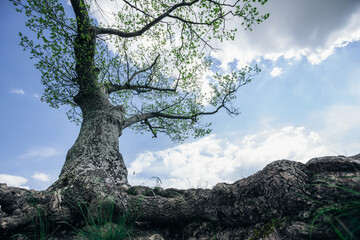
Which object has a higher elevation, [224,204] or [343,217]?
[224,204]

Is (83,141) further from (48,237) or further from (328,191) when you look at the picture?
(328,191)

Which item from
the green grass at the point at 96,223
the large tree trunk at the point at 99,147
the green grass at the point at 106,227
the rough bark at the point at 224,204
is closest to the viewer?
the rough bark at the point at 224,204

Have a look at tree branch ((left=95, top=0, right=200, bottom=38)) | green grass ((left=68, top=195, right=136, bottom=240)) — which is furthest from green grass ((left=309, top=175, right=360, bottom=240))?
tree branch ((left=95, top=0, right=200, bottom=38))

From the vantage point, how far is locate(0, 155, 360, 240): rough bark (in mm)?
2049

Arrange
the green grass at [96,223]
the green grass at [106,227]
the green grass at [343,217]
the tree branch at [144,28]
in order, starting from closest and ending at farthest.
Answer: the green grass at [343,217] < the green grass at [106,227] < the green grass at [96,223] < the tree branch at [144,28]

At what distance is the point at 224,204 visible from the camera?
2.80m

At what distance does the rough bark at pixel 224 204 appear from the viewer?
205cm

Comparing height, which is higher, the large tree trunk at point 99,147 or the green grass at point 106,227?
the large tree trunk at point 99,147

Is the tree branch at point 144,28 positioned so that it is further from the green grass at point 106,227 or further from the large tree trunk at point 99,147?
the green grass at point 106,227

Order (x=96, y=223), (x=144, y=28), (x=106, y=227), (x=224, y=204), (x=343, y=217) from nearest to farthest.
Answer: (x=343, y=217) < (x=106, y=227) < (x=224, y=204) < (x=96, y=223) < (x=144, y=28)

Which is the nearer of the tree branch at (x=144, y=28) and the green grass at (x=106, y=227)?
the green grass at (x=106, y=227)

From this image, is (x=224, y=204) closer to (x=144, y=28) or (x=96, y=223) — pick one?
(x=96, y=223)

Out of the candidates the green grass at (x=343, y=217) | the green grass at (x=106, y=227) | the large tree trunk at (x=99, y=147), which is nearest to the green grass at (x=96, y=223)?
the green grass at (x=106, y=227)

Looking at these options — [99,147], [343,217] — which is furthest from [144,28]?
[343,217]
